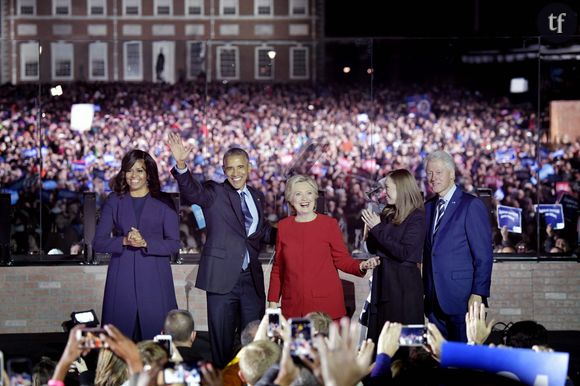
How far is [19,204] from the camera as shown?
11.4 m

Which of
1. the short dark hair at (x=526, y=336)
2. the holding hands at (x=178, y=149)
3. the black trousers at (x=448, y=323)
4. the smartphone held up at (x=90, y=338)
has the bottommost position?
the black trousers at (x=448, y=323)

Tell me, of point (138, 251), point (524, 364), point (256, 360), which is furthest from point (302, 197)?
point (524, 364)

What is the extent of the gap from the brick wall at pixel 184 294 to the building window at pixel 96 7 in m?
10.8

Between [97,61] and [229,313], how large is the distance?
6902 millimetres

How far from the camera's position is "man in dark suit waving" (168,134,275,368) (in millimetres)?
7109

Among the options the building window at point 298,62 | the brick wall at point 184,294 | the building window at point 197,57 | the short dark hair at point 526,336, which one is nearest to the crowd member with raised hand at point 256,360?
the short dark hair at point 526,336

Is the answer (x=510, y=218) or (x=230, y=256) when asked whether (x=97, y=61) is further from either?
(x=230, y=256)

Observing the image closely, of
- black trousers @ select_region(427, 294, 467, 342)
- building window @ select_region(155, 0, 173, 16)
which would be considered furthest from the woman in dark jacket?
building window @ select_region(155, 0, 173, 16)

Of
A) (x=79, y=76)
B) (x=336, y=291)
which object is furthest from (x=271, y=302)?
(x=79, y=76)

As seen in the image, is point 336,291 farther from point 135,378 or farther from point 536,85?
point 536,85

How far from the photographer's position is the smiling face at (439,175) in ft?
22.2

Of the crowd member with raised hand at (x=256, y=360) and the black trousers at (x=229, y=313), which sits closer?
the crowd member with raised hand at (x=256, y=360)

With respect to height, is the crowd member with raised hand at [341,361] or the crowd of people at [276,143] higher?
the crowd of people at [276,143]

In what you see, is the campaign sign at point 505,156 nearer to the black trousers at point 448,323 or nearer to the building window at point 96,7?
the black trousers at point 448,323
